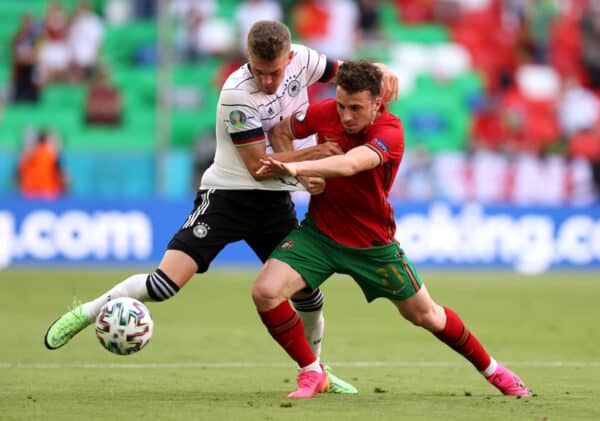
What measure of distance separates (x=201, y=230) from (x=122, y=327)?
2.52 feet

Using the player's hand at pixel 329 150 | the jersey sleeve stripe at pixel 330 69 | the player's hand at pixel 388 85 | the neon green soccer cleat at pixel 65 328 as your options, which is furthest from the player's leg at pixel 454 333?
the neon green soccer cleat at pixel 65 328

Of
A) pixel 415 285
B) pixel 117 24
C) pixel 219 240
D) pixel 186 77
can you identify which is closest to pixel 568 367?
pixel 415 285

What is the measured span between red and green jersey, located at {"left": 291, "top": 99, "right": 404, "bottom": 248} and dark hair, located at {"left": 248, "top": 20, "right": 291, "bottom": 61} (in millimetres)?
510

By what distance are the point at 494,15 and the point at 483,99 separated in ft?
8.88

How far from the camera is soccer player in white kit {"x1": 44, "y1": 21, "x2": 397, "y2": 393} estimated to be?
7.11 metres

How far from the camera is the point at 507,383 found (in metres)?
7.34

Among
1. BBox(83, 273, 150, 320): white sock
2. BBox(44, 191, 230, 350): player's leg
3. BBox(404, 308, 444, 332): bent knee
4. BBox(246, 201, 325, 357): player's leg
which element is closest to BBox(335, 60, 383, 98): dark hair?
BBox(246, 201, 325, 357): player's leg

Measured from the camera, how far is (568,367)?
29.2 feet

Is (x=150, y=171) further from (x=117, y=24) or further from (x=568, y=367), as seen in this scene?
(x=568, y=367)

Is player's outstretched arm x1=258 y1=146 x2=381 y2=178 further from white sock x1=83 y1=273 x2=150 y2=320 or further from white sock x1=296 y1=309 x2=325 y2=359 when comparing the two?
white sock x1=296 y1=309 x2=325 y2=359

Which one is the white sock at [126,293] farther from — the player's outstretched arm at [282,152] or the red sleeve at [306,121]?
the red sleeve at [306,121]

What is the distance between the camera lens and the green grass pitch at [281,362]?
667 centimetres

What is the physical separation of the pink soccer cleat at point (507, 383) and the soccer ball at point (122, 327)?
2.10 metres

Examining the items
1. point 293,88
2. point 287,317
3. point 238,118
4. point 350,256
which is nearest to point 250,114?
point 238,118
